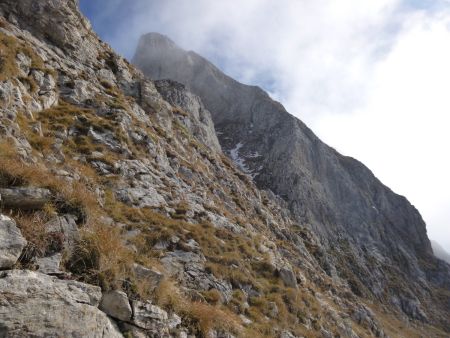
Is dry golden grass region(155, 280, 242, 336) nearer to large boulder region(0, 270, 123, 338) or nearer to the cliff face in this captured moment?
large boulder region(0, 270, 123, 338)

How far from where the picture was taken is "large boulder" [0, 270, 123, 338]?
6074mm

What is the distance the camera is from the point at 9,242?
277 inches

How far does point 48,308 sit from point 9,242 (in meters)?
1.50

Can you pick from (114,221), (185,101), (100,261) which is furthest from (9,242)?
(185,101)

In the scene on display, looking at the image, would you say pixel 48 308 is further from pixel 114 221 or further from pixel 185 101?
pixel 185 101

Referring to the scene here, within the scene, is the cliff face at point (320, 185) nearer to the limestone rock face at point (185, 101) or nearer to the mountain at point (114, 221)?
the limestone rock face at point (185, 101)

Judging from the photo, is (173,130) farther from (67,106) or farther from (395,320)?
(395,320)

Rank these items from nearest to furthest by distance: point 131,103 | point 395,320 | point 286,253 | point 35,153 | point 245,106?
point 35,153, point 131,103, point 286,253, point 395,320, point 245,106

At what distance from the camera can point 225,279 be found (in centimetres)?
1683

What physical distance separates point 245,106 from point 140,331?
119802 millimetres

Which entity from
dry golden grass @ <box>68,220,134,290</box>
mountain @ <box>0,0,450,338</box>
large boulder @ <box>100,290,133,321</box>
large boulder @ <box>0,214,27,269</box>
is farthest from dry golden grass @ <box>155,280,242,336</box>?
large boulder @ <box>0,214,27,269</box>

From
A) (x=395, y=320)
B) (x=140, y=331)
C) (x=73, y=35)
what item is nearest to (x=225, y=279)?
(x=140, y=331)

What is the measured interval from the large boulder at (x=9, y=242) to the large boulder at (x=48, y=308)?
0.85 feet

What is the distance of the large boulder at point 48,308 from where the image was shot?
6.07 metres
